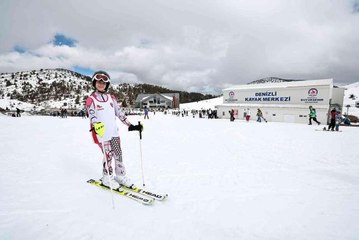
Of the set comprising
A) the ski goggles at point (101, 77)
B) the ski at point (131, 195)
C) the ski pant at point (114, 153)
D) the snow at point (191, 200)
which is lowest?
the snow at point (191, 200)

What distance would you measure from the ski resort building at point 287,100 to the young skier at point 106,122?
27.5 meters

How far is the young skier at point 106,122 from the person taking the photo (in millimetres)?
3699

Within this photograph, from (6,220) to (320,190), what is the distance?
5371mm

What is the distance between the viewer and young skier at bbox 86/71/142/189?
12.1ft

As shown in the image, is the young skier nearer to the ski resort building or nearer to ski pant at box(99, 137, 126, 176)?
ski pant at box(99, 137, 126, 176)

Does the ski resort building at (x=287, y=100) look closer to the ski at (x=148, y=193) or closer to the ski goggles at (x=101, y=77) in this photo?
the ski at (x=148, y=193)

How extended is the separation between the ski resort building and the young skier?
90.3 ft

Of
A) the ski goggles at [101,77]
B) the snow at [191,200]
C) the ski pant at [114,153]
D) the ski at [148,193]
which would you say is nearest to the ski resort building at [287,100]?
the snow at [191,200]

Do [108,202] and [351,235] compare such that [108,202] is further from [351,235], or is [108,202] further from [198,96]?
[198,96]

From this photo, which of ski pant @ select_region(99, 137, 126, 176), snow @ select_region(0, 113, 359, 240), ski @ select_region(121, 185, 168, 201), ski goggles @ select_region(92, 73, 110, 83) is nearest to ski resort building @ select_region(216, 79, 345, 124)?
snow @ select_region(0, 113, 359, 240)

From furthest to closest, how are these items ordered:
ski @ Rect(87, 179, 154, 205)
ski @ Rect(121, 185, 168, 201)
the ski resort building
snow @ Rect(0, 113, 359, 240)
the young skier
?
the ski resort building → the young skier → ski @ Rect(121, 185, 168, 201) → ski @ Rect(87, 179, 154, 205) → snow @ Rect(0, 113, 359, 240)

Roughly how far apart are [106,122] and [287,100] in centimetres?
3022

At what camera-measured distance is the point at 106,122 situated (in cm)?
383

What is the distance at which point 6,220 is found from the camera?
275cm
